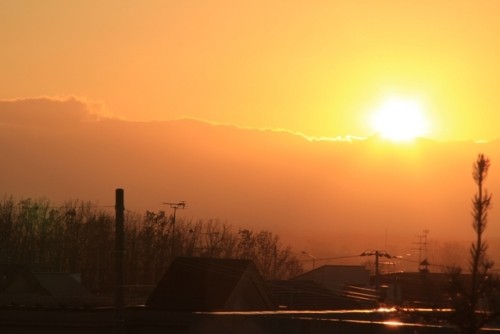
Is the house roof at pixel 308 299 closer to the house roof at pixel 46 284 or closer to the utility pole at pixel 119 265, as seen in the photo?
the house roof at pixel 46 284

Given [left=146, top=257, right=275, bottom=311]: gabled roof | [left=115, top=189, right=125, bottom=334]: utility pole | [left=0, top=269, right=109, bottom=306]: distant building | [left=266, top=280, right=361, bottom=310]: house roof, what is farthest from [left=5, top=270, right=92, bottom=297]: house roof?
[left=115, top=189, right=125, bottom=334]: utility pole

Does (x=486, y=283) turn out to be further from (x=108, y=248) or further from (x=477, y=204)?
(x=108, y=248)

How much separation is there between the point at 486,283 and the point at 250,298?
1625 inches

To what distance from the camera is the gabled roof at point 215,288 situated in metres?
49.3

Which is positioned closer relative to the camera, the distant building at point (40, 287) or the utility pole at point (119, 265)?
the utility pole at point (119, 265)

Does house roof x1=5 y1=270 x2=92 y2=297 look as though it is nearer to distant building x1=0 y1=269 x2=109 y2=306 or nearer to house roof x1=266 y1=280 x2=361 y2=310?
distant building x1=0 y1=269 x2=109 y2=306

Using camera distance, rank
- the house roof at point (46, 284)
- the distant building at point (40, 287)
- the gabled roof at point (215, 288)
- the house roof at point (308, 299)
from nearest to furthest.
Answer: the gabled roof at point (215, 288)
the house roof at point (308, 299)
the distant building at point (40, 287)
the house roof at point (46, 284)

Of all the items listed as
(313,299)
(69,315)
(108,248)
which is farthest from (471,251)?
(108,248)

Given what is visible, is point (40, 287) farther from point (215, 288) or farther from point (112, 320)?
point (112, 320)

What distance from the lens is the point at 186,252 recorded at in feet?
332

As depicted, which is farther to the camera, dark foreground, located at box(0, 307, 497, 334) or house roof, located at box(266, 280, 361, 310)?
house roof, located at box(266, 280, 361, 310)

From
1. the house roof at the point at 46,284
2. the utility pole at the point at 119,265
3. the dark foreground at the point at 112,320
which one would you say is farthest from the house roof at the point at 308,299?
the utility pole at the point at 119,265

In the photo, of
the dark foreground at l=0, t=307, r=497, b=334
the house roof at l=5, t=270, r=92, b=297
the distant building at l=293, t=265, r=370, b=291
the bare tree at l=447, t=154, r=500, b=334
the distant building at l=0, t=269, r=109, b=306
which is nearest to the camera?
the bare tree at l=447, t=154, r=500, b=334

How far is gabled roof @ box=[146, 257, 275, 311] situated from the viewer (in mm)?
49281
